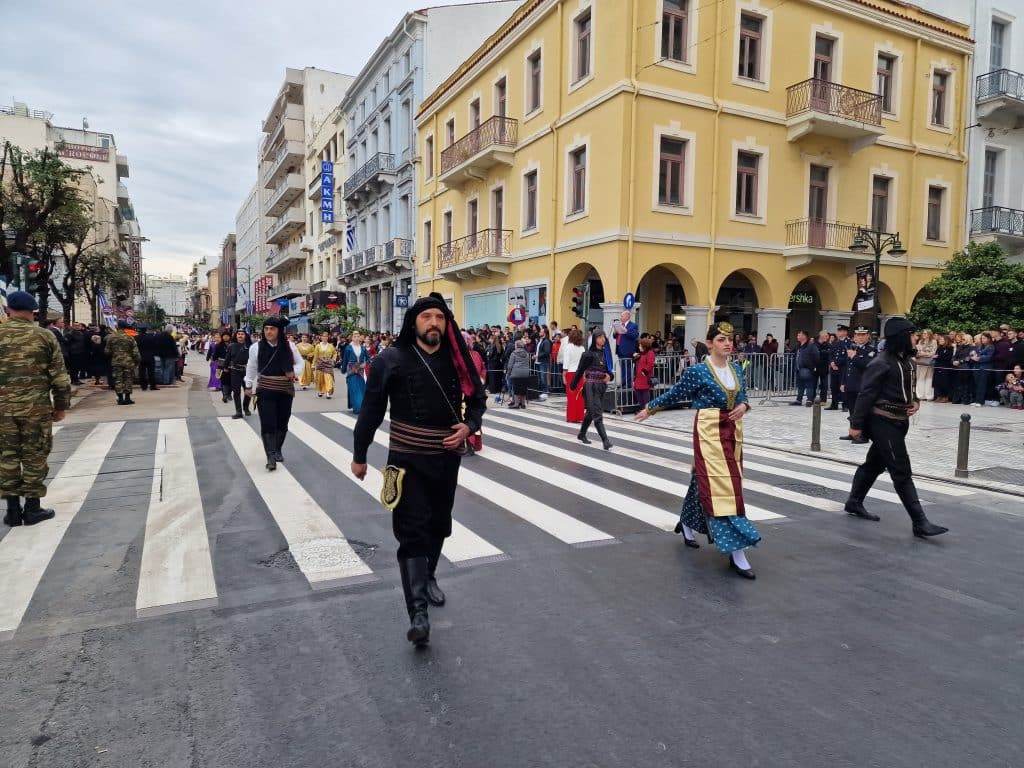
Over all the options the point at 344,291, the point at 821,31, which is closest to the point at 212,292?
the point at 344,291

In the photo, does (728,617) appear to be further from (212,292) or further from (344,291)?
(212,292)

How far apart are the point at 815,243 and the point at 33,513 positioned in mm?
20502

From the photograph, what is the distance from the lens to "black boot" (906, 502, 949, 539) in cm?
590

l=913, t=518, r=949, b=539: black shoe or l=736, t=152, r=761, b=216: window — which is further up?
l=736, t=152, r=761, b=216: window

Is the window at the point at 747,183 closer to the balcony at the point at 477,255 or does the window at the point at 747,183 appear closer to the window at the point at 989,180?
the balcony at the point at 477,255

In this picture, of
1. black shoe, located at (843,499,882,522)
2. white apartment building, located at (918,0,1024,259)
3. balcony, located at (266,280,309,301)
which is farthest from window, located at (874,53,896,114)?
balcony, located at (266,280,309,301)

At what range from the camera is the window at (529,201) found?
2267 centimetres

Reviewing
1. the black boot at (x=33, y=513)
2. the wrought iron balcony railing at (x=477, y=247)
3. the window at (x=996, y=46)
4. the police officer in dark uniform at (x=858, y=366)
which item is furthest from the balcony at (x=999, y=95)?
the black boot at (x=33, y=513)

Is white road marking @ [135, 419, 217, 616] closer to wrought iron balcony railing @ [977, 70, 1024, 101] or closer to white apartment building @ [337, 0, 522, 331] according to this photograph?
white apartment building @ [337, 0, 522, 331]

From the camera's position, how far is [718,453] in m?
5.09

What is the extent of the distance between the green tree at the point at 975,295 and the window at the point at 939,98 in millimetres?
5007

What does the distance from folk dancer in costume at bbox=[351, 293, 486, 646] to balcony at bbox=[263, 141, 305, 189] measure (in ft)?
181

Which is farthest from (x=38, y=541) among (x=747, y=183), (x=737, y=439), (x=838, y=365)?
(x=747, y=183)

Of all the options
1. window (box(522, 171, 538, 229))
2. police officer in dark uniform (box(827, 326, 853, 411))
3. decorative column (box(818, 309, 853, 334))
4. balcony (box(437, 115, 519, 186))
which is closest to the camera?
police officer in dark uniform (box(827, 326, 853, 411))
